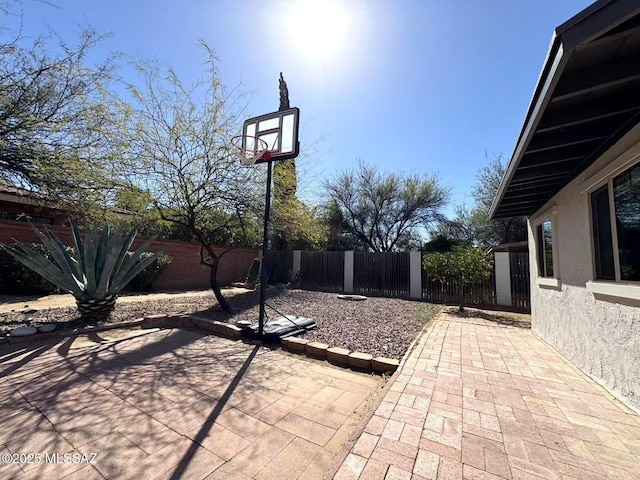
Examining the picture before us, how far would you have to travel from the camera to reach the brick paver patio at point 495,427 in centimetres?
171

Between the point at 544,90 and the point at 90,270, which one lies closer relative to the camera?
the point at 544,90

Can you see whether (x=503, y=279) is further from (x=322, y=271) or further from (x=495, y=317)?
(x=322, y=271)

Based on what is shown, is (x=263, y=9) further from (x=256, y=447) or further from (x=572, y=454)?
(x=572, y=454)

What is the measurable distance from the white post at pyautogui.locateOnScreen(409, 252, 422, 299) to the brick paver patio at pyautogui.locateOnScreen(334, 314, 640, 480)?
6.30m

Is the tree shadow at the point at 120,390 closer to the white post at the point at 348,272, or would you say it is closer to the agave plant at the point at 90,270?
the agave plant at the point at 90,270

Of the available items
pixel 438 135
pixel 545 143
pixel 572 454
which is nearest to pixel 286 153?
pixel 545 143

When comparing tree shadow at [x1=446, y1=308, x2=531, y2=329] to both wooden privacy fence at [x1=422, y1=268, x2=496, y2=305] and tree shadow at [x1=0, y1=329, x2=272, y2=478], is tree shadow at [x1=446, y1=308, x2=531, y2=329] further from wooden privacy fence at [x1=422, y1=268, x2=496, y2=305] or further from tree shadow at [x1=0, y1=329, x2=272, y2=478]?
tree shadow at [x1=0, y1=329, x2=272, y2=478]

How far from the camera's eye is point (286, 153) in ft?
14.9

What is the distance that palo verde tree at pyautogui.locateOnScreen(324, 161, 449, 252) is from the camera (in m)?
16.0

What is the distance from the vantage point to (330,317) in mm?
6098

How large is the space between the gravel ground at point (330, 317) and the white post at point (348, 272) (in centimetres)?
331

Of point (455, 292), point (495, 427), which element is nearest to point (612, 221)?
point (495, 427)

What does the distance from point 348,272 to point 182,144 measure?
7.91 meters

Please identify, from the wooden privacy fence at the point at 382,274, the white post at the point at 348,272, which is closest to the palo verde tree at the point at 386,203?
the white post at the point at 348,272
